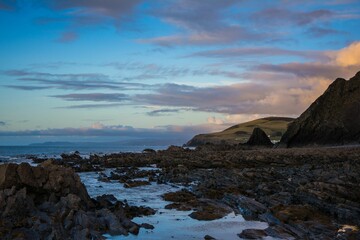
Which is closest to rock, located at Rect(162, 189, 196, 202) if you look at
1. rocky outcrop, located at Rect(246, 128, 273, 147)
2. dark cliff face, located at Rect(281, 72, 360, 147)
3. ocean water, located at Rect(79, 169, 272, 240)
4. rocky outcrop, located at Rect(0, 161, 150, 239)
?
ocean water, located at Rect(79, 169, 272, 240)

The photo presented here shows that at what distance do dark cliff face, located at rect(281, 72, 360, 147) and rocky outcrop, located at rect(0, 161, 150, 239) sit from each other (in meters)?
77.5

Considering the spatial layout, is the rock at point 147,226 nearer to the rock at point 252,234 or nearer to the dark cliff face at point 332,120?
the rock at point 252,234

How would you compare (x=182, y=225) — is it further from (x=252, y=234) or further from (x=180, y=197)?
(x=180, y=197)

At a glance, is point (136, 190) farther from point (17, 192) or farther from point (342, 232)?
point (342, 232)

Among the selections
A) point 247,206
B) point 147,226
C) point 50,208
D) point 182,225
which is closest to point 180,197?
point 247,206

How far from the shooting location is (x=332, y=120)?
94500 millimetres

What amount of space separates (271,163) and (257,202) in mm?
31006

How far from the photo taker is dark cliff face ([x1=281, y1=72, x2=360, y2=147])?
91562 millimetres

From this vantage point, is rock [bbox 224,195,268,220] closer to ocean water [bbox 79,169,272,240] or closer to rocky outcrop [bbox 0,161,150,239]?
ocean water [bbox 79,169,272,240]

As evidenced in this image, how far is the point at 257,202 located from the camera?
24.3 metres

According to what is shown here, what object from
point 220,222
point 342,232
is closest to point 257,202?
point 220,222

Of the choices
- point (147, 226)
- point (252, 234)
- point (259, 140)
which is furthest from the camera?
point (259, 140)

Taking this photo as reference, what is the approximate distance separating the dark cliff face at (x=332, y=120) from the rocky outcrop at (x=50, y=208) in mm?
77498

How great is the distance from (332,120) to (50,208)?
280 ft
